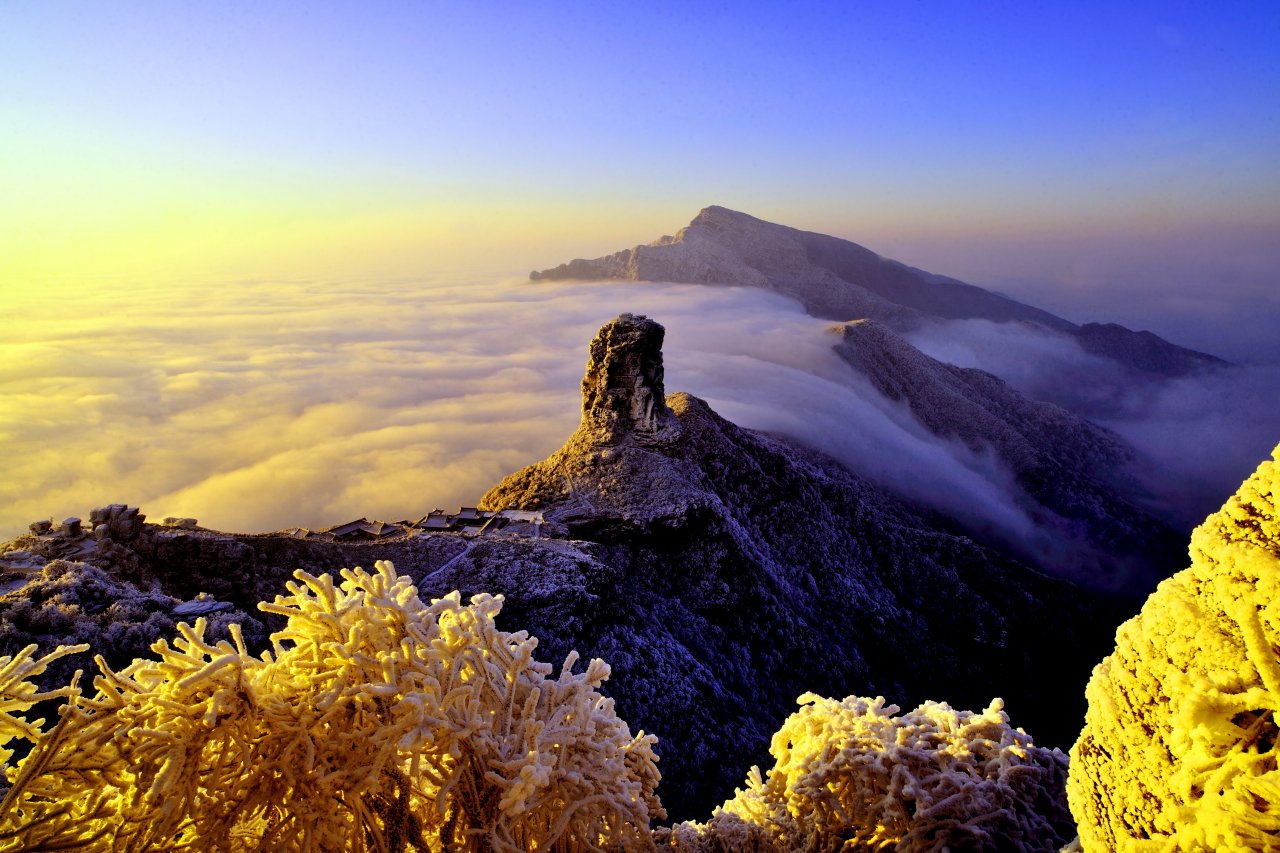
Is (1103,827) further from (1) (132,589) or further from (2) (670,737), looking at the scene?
(2) (670,737)

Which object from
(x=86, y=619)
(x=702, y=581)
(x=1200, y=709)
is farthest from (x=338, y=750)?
(x=702, y=581)

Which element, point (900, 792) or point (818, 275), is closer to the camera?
point (900, 792)

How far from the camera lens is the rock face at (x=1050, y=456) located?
6519 cm

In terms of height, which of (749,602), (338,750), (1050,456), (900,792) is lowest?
(1050,456)

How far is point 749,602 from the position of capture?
25.5 m

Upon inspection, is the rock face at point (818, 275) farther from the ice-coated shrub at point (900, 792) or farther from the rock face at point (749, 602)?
the ice-coated shrub at point (900, 792)

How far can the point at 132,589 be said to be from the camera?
13805 millimetres

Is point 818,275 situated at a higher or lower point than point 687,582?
higher

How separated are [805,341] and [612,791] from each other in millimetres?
103360

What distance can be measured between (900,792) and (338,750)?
242 cm

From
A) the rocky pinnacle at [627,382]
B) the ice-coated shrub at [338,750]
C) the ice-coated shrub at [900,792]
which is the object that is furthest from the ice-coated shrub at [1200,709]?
the rocky pinnacle at [627,382]

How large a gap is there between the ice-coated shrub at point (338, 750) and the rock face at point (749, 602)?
1497cm

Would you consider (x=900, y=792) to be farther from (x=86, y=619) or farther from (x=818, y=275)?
(x=818, y=275)

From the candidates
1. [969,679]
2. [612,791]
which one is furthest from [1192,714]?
[969,679]
